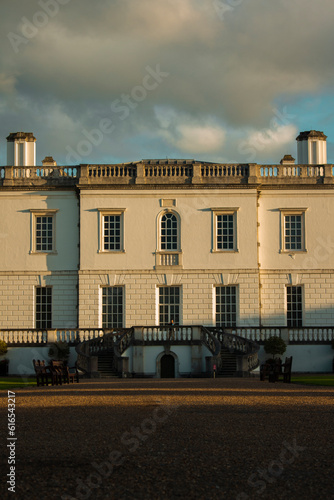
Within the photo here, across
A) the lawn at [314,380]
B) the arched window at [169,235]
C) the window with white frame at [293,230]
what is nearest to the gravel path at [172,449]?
the lawn at [314,380]

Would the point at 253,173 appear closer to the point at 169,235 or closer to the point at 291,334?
the point at 169,235

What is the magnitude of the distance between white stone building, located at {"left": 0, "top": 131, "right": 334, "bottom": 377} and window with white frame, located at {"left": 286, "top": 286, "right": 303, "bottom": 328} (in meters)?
0.05

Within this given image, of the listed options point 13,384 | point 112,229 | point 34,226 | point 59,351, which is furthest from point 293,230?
point 13,384

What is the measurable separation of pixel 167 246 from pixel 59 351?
296 inches

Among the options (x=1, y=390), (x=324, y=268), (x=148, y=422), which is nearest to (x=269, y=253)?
(x=324, y=268)

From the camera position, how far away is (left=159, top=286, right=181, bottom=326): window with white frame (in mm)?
35469

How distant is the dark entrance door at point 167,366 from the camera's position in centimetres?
3100

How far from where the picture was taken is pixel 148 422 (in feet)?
40.7

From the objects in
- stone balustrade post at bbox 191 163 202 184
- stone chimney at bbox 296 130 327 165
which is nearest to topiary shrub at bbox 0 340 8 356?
stone balustrade post at bbox 191 163 202 184

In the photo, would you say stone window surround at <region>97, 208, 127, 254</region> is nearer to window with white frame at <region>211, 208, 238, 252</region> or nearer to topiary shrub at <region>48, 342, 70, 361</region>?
window with white frame at <region>211, 208, 238, 252</region>

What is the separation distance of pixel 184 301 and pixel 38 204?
8.58 m

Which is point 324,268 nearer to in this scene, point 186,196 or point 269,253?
point 269,253

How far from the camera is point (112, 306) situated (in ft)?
116

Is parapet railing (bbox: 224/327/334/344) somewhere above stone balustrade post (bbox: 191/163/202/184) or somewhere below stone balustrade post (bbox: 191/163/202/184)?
below
